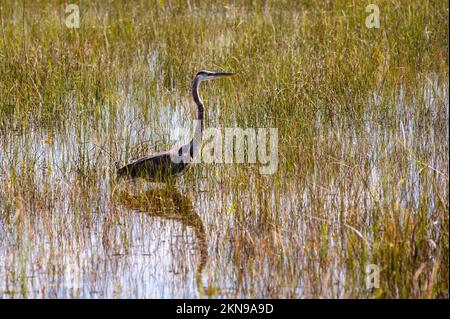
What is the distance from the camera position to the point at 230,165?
6.93 m

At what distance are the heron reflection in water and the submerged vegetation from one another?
0.07 feet

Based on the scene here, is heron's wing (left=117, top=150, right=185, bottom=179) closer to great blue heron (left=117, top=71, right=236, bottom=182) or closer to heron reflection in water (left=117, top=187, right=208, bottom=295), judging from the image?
great blue heron (left=117, top=71, right=236, bottom=182)

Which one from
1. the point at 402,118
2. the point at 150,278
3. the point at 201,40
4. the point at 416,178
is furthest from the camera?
the point at 201,40

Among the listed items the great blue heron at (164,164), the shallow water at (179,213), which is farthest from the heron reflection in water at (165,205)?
the great blue heron at (164,164)

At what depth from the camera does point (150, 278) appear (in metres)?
4.98

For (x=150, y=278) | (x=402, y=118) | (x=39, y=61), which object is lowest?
(x=150, y=278)

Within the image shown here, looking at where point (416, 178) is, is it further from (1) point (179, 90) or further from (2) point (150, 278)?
(1) point (179, 90)

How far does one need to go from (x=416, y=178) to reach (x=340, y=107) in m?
1.90

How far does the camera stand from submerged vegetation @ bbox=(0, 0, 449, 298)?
4.84 metres

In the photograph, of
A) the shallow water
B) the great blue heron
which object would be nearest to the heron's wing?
the great blue heron

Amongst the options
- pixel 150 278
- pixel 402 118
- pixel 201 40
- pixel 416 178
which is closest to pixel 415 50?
pixel 402 118

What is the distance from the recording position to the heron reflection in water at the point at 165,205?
5.98 m

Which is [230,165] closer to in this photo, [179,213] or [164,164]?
[164,164]

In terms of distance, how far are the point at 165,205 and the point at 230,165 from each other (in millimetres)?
746
